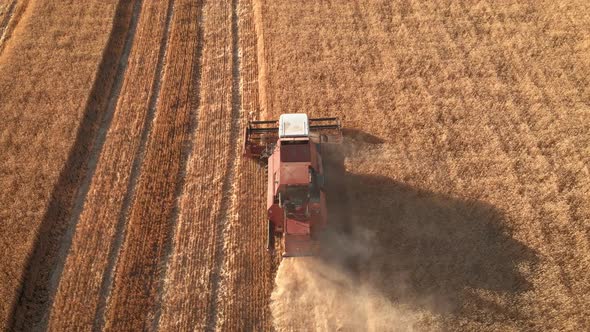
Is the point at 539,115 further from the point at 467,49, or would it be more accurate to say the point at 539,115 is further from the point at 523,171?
the point at 467,49

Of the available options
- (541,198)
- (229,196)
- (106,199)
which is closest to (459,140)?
(541,198)

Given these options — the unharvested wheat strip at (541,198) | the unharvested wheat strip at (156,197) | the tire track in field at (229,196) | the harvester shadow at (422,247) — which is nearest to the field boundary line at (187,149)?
the unharvested wheat strip at (156,197)

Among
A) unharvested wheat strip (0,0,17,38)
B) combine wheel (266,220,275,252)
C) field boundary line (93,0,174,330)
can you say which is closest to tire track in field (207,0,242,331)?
combine wheel (266,220,275,252)

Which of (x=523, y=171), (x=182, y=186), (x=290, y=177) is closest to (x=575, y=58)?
(x=523, y=171)

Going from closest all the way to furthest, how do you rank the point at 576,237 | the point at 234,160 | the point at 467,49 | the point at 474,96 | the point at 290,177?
the point at 290,177 → the point at 576,237 → the point at 234,160 → the point at 474,96 → the point at 467,49

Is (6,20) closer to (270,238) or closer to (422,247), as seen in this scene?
(270,238)

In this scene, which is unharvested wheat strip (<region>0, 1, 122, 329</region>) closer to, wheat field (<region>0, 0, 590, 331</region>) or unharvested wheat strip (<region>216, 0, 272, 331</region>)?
wheat field (<region>0, 0, 590, 331</region>)

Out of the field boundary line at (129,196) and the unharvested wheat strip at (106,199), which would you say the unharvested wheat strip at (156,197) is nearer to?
the field boundary line at (129,196)
